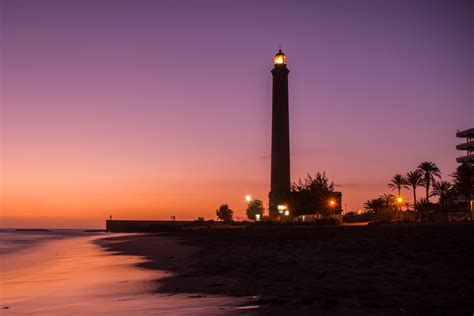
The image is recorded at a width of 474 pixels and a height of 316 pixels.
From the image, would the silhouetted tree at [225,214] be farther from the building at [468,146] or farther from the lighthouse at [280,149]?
the building at [468,146]

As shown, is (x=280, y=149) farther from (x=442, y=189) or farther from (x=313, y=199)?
(x=442, y=189)

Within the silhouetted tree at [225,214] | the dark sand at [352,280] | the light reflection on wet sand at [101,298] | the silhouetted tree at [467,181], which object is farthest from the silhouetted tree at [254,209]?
the light reflection on wet sand at [101,298]

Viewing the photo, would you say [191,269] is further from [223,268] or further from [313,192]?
[313,192]

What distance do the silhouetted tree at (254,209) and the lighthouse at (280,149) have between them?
6.90 metres

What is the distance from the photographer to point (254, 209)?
84.9 m

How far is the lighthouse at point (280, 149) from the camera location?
77062mm

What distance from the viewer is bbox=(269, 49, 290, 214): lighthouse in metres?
77.1

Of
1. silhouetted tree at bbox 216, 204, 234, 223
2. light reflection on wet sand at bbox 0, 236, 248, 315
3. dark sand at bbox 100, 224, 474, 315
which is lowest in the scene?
light reflection on wet sand at bbox 0, 236, 248, 315

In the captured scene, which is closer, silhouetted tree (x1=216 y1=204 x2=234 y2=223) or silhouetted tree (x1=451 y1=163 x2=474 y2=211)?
silhouetted tree (x1=451 y1=163 x2=474 y2=211)

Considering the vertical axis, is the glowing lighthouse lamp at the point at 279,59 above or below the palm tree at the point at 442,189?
above

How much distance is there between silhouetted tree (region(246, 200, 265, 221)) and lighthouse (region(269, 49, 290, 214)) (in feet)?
22.6

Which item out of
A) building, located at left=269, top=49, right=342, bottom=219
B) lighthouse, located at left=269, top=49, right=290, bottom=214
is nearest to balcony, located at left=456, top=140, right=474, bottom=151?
building, located at left=269, top=49, right=342, bottom=219

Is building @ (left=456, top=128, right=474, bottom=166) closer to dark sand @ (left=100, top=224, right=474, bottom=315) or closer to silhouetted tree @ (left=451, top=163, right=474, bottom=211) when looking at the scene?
silhouetted tree @ (left=451, top=163, right=474, bottom=211)

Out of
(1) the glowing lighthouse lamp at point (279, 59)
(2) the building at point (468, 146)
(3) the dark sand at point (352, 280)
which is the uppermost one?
(1) the glowing lighthouse lamp at point (279, 59)
